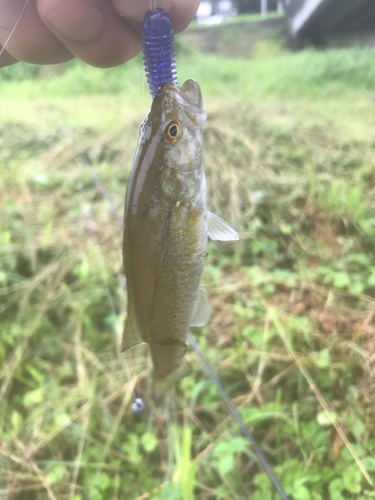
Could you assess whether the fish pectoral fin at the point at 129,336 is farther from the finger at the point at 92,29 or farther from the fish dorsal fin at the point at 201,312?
the finger at the point at 92,29

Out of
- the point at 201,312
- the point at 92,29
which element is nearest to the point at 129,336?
the point at 201,312

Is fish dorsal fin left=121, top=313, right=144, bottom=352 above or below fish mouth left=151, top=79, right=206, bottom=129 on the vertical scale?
below

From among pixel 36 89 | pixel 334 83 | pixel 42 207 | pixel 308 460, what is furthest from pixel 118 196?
pixel 36 89

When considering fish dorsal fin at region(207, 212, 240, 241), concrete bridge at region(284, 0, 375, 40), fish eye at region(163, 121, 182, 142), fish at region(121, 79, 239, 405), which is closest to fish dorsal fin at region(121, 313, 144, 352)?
fish at region(121, 79, 239, 405)

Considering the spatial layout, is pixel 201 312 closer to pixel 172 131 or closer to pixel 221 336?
pixel 172 131

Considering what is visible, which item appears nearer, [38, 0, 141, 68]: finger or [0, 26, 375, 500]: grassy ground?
[38, 0, 141, 68]: finger

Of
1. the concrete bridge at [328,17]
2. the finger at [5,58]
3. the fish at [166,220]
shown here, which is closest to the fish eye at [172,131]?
the fish at [166,220]

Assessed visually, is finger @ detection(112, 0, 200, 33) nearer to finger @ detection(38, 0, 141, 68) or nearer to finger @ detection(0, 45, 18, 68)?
finger @ detection(38, 0, 141, 68)
